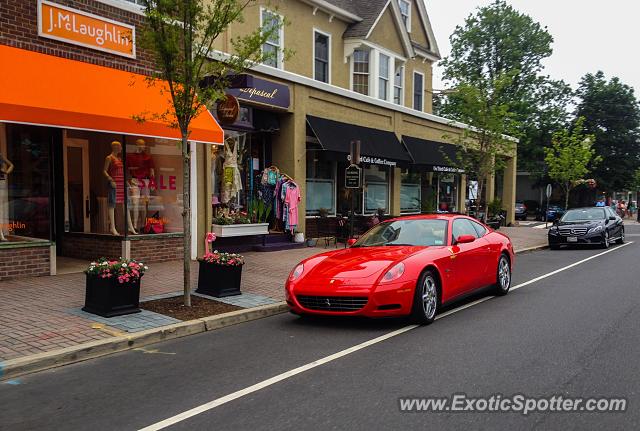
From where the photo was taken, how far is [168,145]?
12.3 m

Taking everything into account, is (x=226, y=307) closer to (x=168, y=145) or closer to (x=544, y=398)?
(x=544, y=398)

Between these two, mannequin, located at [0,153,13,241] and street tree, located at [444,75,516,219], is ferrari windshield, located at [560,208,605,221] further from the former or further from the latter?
mannequin, located at [0,153,13,241]

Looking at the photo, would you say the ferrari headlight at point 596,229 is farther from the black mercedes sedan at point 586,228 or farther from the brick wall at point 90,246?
the brick wall at point 90,246

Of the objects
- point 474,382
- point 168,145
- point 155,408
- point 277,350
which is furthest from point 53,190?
point 474,382

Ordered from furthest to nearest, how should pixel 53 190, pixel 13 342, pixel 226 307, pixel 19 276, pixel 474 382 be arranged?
pixel 53 190
pixel 19 276
pixel 226 307
pixel 13 342
pixel 474 382

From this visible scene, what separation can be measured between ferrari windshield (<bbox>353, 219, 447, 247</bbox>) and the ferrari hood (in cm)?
30

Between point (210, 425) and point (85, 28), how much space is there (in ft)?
29.4

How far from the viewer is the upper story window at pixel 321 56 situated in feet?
62.8

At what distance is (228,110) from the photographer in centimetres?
1270

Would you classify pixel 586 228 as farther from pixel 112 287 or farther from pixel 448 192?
pixel 112 287

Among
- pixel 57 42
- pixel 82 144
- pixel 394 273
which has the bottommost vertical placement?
pixel 394 273

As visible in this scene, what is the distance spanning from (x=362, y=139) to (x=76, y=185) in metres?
9.11

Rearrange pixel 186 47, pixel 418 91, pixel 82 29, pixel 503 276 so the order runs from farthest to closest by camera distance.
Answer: pixel 418 91
pixel 82 29
pixel 503 276
pixel 186 47

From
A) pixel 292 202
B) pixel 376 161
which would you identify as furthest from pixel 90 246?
pixel 376 161
